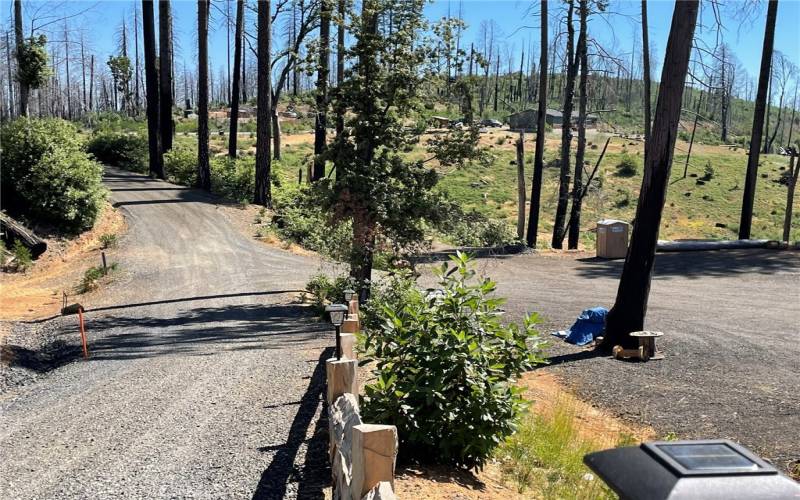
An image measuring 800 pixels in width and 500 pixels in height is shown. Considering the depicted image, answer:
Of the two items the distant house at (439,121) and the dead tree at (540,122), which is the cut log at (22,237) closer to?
the distant house at (439,121)

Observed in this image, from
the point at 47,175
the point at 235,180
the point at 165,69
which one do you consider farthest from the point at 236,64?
the point at 47,175

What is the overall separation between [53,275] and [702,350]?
52.2ft

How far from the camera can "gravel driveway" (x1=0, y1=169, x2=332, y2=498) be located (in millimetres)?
5590

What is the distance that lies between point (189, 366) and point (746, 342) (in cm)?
936

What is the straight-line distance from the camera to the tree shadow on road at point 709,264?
2072 cm

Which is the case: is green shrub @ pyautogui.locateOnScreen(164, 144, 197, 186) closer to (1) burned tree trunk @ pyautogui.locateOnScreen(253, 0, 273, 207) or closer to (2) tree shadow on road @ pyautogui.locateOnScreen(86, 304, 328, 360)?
(1) burned tree trunk @ pyautogui.locateOnScreen(253, 0, 273, 207)

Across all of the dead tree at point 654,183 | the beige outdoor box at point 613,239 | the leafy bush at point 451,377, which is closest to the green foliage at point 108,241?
the dead tree at point 654,183

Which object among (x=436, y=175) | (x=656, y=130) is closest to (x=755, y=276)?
(x=656, y=130)

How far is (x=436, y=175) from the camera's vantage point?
1298 centimetres

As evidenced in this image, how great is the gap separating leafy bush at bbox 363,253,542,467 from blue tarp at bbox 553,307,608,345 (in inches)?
308

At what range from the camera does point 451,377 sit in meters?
5.23

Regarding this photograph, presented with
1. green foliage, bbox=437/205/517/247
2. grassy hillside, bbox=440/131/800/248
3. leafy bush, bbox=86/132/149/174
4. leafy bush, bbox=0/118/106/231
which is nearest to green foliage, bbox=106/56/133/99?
leafy bush, bbox=86/132/149/174

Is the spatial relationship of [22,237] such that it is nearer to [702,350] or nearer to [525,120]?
[702,350]

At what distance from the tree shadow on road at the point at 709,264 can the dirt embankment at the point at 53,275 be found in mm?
14303
